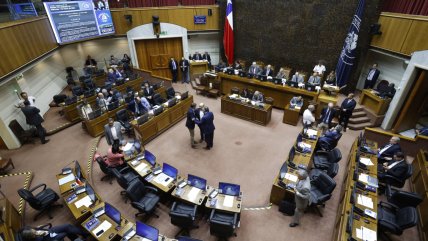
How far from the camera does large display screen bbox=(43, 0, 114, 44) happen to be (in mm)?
11047

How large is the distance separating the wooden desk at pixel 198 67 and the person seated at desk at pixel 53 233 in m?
11.7

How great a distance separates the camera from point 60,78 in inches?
565

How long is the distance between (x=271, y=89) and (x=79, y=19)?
10.8 m

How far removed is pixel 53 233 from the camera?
5035 mm

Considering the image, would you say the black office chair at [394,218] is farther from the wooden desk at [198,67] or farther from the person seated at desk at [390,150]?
the wooden desk at [198,67]

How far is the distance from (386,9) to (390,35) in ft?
5.34

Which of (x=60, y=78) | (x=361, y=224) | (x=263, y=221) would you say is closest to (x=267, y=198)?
(x=263, y=221)

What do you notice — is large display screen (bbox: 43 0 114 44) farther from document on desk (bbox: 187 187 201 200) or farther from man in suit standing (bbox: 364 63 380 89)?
man in suit standing (bbox: 364 63 380 89)

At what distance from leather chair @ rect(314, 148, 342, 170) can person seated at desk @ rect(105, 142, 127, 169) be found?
6.13 metres

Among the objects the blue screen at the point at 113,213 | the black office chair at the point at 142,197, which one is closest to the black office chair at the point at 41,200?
the blue screen at the point at 113,213

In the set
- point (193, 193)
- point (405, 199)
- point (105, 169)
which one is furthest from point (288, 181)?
point (105, 169)

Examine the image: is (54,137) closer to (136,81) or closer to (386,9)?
(136,81)

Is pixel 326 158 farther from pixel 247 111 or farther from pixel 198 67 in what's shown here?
pixel 198 67

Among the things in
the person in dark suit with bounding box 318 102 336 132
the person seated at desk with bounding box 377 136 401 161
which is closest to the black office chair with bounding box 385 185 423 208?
the person seated at desk with bounding box 377 136 401 161
